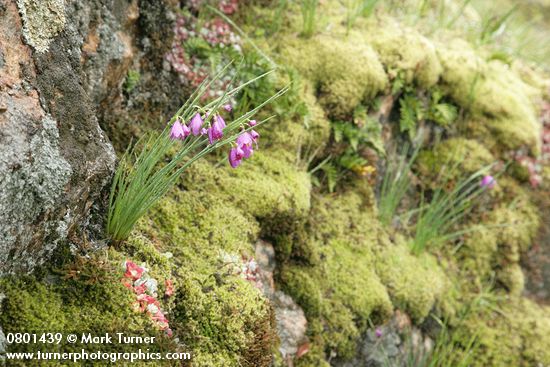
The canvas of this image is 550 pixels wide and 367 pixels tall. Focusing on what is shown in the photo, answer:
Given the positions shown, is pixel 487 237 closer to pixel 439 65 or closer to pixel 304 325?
pixel 439 65

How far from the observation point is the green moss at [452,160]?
4.86m

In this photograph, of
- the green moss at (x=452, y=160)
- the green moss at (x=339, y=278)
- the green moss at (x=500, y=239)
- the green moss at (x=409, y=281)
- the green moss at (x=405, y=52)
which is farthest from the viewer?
the green moss at (x=452, y=160)

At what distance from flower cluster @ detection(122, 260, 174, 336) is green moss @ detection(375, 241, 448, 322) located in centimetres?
204

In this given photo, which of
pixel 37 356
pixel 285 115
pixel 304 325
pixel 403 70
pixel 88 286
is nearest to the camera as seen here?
pixel 37 356

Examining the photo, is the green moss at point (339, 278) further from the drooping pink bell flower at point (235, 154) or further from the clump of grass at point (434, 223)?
the drooping pink bell flower at point (235, 154)

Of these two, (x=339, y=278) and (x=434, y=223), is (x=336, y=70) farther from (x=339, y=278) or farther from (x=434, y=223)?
(x=339, y=278)

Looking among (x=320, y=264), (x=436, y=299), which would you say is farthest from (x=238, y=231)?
(x=436, y=299)

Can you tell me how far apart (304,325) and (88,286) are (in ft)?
4.80

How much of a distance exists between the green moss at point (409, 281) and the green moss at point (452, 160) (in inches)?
38.1

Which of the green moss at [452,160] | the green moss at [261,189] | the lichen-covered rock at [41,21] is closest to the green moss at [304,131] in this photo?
the green moss at [261,189]

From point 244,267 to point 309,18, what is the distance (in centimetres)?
232

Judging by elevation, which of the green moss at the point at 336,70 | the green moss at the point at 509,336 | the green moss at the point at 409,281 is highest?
the green moss at the point at 336,70

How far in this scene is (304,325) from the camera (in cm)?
320

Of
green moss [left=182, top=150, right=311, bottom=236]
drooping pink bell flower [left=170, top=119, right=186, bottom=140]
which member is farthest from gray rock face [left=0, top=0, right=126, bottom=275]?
green moss [left=182, top=150, right=311, bottom=236]
